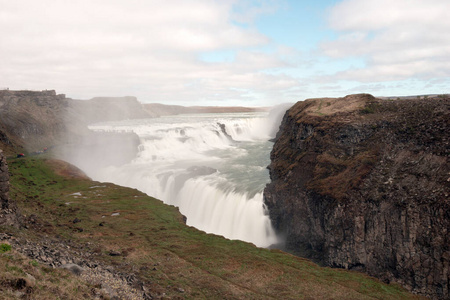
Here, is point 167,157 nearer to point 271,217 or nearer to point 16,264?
point 271,217

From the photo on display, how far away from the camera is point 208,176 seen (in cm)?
5522

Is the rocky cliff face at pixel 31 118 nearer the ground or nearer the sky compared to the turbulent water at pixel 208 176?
nearer the sky

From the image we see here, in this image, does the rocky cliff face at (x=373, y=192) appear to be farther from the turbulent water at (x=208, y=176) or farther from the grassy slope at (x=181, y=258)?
the turbulent water at (x=208, y=176)

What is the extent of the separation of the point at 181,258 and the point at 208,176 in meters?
31.2

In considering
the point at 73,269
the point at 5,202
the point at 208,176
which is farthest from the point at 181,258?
the point at 208,176

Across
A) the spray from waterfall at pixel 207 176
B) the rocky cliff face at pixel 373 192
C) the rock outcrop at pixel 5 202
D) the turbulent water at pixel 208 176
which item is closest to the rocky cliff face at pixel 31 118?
the spray from waterfall at pixel 207 176

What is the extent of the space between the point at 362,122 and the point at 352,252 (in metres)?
17.7

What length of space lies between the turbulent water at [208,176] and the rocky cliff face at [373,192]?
4044 mm

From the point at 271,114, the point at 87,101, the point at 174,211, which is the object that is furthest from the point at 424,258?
the point at 87,101

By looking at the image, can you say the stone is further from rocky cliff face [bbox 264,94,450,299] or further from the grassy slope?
rocky cliff face [bbox 264,94,450,299]

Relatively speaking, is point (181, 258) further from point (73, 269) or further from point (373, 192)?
point (373, 192)

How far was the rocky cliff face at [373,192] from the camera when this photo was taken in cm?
2580

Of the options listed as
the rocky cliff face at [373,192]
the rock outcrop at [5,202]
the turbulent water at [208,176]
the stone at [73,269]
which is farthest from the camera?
the turbulent water at [208,176]

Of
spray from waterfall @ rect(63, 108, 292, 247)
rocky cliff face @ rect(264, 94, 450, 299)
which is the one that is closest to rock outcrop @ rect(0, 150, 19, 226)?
spray from waterfall @ rect(63, 108, 292, 247)
